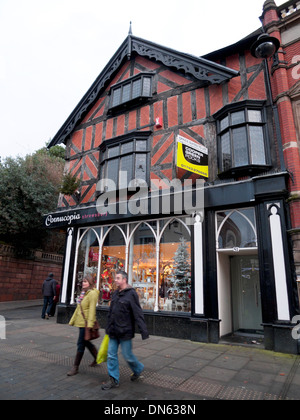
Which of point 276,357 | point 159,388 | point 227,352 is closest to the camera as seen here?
Answer: point 159,388

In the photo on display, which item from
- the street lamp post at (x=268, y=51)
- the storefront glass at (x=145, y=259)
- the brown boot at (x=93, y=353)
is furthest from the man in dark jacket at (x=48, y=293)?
the street lamp post at (x=268, y=51)

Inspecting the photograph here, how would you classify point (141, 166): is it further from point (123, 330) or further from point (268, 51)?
point (123, 330)

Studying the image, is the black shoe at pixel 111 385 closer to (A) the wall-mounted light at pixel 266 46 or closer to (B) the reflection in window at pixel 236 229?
(B) the reflection in window at pixel 236 229

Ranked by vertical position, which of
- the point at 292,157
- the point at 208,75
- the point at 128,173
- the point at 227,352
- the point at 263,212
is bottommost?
the point at 227,352

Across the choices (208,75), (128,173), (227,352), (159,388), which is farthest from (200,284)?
(208,75)

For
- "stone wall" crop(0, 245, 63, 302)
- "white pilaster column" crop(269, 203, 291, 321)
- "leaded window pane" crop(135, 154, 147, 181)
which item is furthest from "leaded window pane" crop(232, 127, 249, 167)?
"stone wall" crop(0, 245, 63, 302)

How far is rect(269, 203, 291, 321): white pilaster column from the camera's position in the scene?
20.8 feet

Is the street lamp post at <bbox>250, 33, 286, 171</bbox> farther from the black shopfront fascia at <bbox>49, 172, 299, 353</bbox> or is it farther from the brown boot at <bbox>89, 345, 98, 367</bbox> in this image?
the brown boot at <bbox>89, 345, 98, 367</bbox>

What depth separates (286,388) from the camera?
4047mm

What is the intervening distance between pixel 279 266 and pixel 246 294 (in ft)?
8.11

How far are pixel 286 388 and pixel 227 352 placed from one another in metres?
2.32

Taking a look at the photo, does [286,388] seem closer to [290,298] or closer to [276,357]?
[276,357]

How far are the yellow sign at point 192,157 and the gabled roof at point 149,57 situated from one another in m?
2.46

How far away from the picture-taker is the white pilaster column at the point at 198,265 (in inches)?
293
